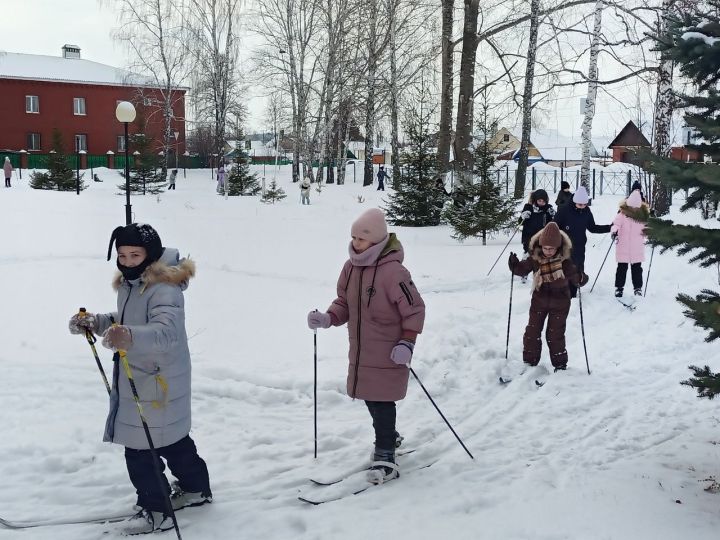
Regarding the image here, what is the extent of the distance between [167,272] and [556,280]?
4.39m

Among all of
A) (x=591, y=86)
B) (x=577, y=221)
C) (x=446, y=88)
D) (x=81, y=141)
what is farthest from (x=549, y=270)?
(x=81, y=141)

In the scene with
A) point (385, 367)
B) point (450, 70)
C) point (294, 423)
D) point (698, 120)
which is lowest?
point (294, 423)

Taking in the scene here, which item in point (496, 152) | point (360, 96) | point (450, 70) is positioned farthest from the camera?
point (360, 96)

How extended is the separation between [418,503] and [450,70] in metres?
19.1

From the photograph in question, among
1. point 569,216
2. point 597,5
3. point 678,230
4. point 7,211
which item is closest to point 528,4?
point 597,5

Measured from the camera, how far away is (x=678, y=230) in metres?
3.52

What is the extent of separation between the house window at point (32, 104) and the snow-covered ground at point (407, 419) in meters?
40.3

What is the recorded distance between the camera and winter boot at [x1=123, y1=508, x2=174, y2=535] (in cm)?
378

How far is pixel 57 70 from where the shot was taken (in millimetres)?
48312

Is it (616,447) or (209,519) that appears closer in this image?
(209,519)

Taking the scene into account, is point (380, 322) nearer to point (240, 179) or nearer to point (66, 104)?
point (240, 179)

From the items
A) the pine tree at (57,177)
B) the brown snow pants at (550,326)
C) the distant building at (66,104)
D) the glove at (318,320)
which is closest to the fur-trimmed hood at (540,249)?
the brown snow pants at (550,326)

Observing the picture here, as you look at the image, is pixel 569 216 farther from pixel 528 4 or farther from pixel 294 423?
pixel 528 4

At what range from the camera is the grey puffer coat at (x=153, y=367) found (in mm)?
3711
